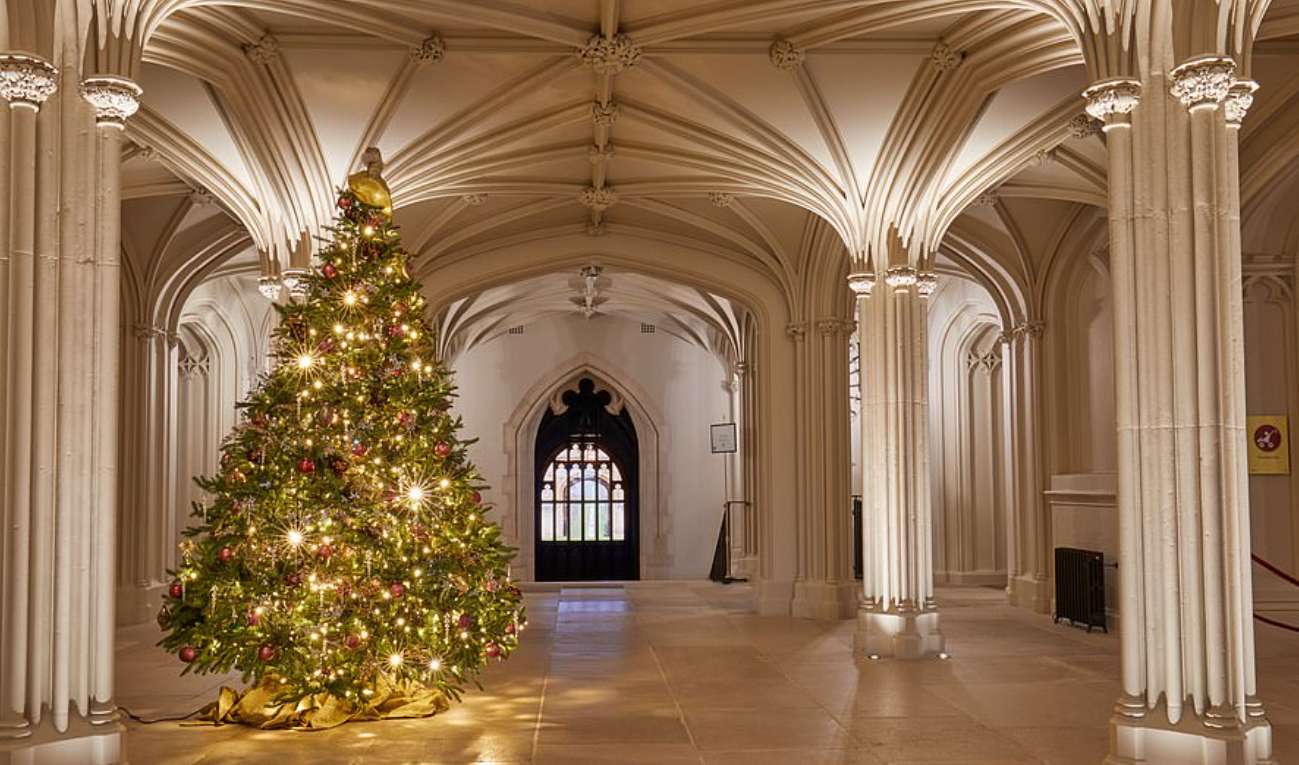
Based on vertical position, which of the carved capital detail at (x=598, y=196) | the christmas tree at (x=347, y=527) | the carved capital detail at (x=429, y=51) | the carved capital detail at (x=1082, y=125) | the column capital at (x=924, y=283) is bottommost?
the christmas tree at (x=347, y=527)

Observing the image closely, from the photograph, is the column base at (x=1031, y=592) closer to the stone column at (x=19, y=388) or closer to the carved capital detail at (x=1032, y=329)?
the carved capital detail at (x=1032, y=329)

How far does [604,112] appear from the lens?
11133mm

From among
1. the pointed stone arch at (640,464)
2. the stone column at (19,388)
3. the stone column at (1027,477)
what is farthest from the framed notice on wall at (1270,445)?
the pointed stone arch at (640,464)

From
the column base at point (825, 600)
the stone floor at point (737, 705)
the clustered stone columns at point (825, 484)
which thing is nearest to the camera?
the stone floor at point (737, 705)

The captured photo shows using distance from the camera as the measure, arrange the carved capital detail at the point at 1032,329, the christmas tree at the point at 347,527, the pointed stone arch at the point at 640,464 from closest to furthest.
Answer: the christmas tree at the point at 347,527, the carved capital detail at the point at 1032,329, the pointed stone arch at the point at 640,464

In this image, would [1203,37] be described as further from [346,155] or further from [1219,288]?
[346,155]

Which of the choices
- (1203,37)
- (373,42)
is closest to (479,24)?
(373,42)

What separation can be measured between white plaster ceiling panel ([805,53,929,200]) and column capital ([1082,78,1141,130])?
3496mm

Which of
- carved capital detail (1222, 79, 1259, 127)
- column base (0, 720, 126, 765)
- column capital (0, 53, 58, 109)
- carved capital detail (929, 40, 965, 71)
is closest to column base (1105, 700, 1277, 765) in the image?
carved capital detail (1222, 79, 1259, 127)

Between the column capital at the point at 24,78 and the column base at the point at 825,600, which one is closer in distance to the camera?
the column capital at the point at 24,78

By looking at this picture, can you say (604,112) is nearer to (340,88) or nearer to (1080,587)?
(340,88)

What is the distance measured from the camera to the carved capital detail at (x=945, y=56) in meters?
9.33

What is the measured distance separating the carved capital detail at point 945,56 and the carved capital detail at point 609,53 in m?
2.11

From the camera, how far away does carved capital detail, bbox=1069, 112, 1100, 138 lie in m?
9.82
